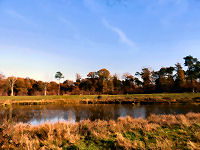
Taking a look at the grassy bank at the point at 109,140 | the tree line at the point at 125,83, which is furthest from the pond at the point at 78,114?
the tree line at the point at 125,83

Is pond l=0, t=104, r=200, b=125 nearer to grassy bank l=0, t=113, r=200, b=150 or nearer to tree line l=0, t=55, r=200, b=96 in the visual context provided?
grassy bank l=0, t=113, r=200, b=150

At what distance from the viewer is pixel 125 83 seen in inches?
2522

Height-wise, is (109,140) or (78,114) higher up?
(109,140)

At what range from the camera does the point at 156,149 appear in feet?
17.1

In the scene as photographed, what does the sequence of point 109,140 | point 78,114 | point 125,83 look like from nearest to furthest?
point 109,140
point 78,114
point 125,83

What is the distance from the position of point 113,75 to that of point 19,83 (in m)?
46.3

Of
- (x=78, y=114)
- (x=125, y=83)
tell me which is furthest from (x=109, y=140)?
(x=125, y=83)

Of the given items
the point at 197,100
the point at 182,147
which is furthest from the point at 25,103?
the point at 197,100

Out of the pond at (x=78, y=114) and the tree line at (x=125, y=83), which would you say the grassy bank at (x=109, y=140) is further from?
the tree line at (x=125, y=83)

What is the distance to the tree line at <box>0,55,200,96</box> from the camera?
4862cm

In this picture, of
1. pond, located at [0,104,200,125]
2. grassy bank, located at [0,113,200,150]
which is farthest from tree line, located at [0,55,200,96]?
grassy bank, located at [0,113,200,150]

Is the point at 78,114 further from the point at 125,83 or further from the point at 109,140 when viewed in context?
the point at 125,83

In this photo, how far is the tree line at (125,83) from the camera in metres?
48.6

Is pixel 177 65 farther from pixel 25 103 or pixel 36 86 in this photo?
pixel 36 86
